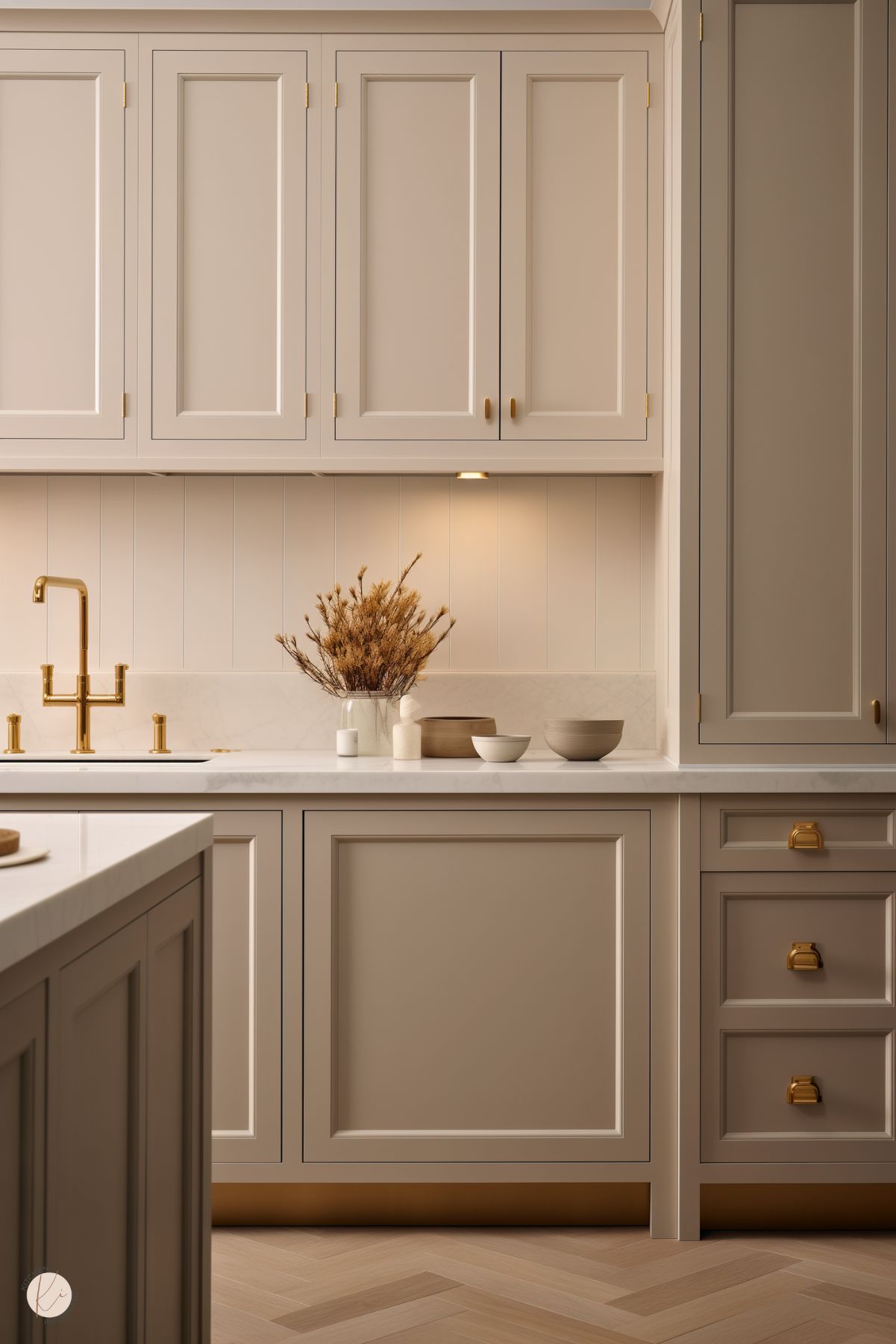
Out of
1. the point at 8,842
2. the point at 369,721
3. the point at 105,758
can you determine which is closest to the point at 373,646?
the point at 369,721

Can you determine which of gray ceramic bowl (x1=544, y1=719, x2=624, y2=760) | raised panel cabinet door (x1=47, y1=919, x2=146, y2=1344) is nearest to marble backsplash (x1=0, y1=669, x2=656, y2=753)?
gray ceramic bowl (x1=544, y1=719, x2=624, y2=760)

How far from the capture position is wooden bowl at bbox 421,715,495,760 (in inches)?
102

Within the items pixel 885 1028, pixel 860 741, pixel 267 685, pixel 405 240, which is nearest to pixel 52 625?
pixel 267 685

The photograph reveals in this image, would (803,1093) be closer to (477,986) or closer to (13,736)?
(477,986)

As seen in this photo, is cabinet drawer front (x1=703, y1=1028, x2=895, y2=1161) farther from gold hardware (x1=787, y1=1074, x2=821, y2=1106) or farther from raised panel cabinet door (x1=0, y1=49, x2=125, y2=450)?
raised panel cabinet door (x1=0, y1=49, x2=125, y2=450)

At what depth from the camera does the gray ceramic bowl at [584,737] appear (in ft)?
8.08

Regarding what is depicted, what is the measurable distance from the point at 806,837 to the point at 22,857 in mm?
1644

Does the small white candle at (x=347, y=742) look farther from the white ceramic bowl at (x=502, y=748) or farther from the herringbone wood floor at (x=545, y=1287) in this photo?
the herringbone wood floor at (x=545, y=1287)

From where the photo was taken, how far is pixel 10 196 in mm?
2504

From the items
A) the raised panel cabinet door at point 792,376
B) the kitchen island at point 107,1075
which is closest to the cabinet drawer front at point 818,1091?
the raised panel cabinet door at point 792,376

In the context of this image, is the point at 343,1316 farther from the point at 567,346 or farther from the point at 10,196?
the point at 10,196

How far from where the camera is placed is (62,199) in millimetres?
2510

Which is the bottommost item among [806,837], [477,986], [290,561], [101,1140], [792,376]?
[477,986]

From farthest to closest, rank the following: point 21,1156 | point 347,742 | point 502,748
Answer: point 347,742
point 502,748
point 21,1156
